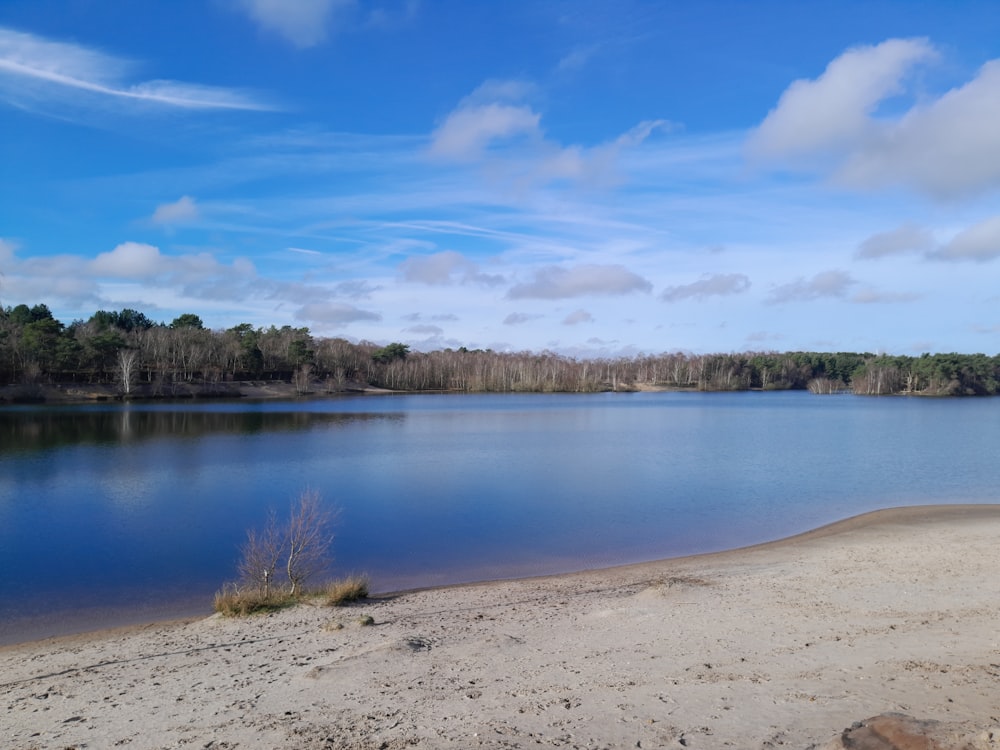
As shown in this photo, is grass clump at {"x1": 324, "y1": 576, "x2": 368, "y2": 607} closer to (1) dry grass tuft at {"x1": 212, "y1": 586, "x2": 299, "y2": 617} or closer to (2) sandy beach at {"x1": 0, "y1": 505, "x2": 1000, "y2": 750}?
(2) sandy beach at {"x1": 0, "y1": 505, "x2": 1000, "y2": 750}

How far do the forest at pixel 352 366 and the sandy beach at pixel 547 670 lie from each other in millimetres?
75754

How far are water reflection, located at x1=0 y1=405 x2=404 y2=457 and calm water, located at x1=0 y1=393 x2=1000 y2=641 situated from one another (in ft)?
1.16

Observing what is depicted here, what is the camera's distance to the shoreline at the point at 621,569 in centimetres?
1149

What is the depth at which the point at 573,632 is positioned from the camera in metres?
9.82

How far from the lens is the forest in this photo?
7719 centimetres

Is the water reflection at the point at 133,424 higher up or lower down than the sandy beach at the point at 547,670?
lower down

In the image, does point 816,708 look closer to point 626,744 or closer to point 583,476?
point 626,744

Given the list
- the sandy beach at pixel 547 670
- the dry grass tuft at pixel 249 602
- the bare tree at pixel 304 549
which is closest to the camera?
the sandy beach at pixel 547 670

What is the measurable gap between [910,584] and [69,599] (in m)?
15.3

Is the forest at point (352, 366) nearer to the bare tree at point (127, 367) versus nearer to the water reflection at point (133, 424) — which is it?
the bare tree at point (127, 367)

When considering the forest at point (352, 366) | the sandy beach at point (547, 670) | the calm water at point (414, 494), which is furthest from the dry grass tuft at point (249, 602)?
the forest at point (352, 366)

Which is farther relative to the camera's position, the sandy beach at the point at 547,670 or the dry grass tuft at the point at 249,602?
the dry grass tuft at the point at 249,602

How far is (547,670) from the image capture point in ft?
26.8

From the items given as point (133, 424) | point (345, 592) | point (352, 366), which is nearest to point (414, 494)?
point (345, 592)
